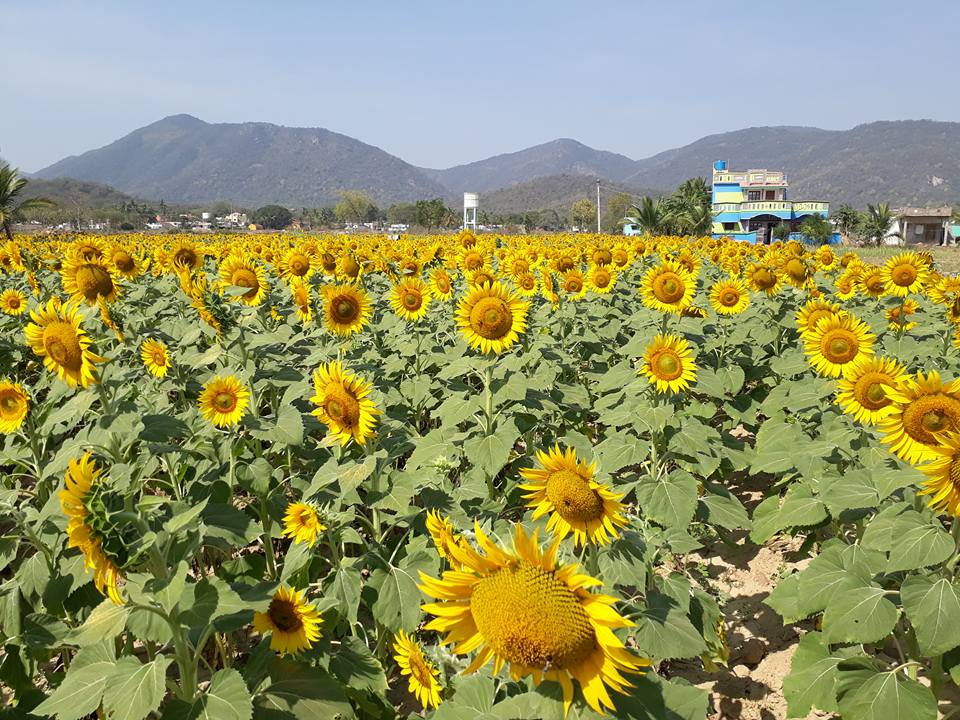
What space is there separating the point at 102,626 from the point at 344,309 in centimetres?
306

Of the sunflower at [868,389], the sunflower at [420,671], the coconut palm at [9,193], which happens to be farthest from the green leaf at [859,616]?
the coconut palm at [9,193]

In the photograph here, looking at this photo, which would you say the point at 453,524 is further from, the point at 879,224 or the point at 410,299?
the point at 879,224

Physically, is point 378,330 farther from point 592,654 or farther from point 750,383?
point 592,654

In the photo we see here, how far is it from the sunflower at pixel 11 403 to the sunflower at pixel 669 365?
3.56 m

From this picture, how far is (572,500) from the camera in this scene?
174 cm

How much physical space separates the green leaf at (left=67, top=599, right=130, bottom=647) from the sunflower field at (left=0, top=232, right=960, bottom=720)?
1 centimetres

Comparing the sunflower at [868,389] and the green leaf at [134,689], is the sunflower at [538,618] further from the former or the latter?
the sunflower at [868,389]

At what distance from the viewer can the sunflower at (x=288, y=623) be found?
2414mm

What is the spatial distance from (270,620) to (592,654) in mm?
1615

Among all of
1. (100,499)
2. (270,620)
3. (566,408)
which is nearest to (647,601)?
(270,620)

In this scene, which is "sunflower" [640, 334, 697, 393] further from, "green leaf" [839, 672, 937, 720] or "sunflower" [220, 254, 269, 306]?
"sunflower" [220, 254, 269, 306]

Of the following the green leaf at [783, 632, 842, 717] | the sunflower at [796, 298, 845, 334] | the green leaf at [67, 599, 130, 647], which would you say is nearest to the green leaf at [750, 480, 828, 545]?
the green leaf at [783, 632, 842, 717]

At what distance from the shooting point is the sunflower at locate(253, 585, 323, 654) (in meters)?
2.41

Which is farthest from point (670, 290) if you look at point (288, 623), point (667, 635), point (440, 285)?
point (288, 623)
